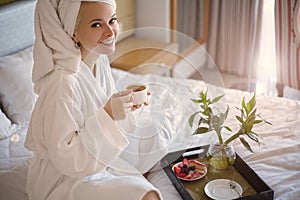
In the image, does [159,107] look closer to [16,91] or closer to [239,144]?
[239,144]

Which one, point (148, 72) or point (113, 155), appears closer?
point (113, 155)

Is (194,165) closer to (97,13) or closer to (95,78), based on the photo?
(95,78)

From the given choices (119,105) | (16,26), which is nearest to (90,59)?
(119,105)

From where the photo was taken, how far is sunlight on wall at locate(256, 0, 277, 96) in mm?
3738

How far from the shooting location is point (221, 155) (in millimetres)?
1745

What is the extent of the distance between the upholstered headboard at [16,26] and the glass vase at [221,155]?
125cm

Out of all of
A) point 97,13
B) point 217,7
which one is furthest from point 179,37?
point 97,13

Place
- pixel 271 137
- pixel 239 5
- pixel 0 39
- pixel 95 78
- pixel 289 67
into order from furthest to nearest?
1. pixel 239 5
2. pixel 289 67
3. pixel 0 39
4. pixel 271 137
5. pixel 95 78

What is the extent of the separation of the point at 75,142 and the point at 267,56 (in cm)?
271

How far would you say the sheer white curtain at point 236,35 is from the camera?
12.5 feet

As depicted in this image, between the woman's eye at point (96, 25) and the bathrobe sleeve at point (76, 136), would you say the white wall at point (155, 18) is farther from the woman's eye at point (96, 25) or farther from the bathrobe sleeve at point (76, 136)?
the bathrobe sleeve at point (76, 136)

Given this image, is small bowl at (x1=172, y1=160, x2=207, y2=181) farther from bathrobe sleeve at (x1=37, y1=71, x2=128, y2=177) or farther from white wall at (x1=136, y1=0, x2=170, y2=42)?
white wall at (x1=136, y1=0, x2=170, y2=42)

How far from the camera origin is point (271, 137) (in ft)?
6.79

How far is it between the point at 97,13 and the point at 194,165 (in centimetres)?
69
